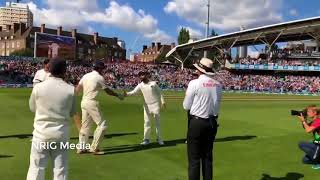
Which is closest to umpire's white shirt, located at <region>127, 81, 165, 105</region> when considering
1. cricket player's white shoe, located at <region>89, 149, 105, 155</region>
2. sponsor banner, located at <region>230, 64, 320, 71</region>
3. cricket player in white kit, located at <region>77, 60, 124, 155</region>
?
cricket player in white kit, located at <region>77, 60, 124, 155</region>

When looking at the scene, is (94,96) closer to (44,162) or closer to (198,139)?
(198,139)

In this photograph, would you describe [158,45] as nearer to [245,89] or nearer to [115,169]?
[245,89]

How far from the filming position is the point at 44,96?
597cm

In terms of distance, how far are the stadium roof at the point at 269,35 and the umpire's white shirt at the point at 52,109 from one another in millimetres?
69406

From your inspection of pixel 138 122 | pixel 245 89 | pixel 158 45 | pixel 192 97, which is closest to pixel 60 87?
pixel 192 97

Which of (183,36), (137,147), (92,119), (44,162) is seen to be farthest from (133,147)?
(183,36)

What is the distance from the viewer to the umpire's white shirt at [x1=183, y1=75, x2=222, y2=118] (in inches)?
275

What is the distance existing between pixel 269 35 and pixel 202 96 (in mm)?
80365

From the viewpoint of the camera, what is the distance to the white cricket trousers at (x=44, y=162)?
594 centimetres

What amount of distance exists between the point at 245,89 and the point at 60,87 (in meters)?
67.9

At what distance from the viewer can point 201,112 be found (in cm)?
699

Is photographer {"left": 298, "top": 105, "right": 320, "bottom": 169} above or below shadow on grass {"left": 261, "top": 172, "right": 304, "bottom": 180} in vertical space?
above

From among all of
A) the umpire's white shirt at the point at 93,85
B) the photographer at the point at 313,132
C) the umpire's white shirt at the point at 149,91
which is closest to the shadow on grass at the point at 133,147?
the umpire's white shirt at the point at 149,91

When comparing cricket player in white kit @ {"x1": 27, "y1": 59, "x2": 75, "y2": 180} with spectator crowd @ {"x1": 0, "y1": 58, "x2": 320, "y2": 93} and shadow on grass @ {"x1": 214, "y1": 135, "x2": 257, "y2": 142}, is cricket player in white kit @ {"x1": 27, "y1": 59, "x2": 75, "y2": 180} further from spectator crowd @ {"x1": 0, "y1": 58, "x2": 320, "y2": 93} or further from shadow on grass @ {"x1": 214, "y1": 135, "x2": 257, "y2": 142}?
spectator crowd @ {"x1": 0, "y1": 58, "x2": 320, "y2": 93}
